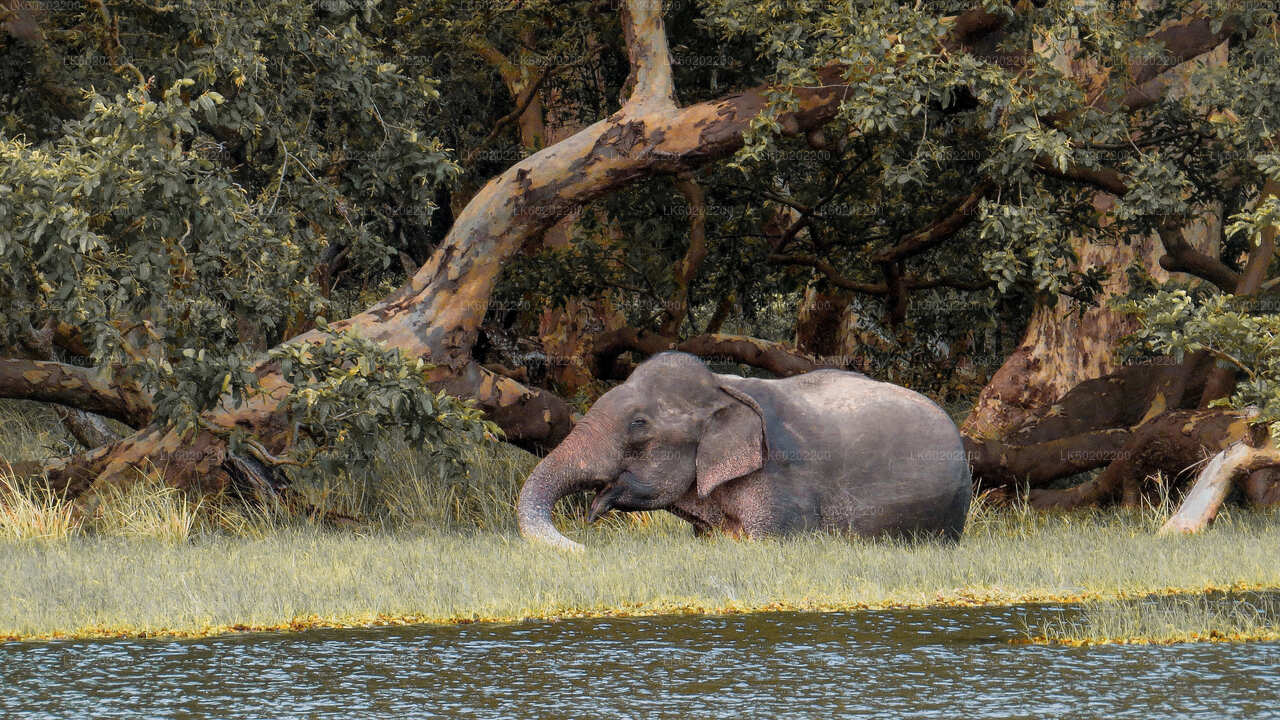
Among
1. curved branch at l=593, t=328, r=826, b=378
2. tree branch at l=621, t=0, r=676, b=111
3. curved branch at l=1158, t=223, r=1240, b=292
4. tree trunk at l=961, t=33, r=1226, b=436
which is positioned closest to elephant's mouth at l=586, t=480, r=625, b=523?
tree branch at l=621, t=0, r=676, b=111

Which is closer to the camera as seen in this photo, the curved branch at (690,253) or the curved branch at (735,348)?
the curved branch at (690,253)

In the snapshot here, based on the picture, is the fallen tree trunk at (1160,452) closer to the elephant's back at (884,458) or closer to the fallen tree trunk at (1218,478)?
the fallen tree trunk at (1218,478)

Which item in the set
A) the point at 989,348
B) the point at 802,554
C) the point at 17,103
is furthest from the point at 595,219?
the point at 802,554

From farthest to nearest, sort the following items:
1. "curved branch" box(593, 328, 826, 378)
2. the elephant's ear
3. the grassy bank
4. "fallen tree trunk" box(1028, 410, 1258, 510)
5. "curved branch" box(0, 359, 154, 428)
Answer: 1. "curved branch" box(593, 328, 826, 378)
2. "curved branch" box(0, 359, 154, 428)
3. "fallen tree trunk" box(1028, 410, 1258, 510)
4. the elephant's ear
5. the grassy bank

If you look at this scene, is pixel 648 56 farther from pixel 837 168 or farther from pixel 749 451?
pixel 749 451

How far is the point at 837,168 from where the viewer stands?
18.2 metres

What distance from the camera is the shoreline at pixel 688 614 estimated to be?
7.93m

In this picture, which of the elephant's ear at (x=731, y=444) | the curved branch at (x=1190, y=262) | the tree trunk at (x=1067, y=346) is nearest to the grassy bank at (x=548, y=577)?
the elephant's ear at (x=731, y=444)

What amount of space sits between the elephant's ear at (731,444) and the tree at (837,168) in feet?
9.23

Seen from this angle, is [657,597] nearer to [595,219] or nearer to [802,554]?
[802,554]

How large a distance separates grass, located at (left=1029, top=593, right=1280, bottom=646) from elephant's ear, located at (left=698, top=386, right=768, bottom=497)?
2967mm

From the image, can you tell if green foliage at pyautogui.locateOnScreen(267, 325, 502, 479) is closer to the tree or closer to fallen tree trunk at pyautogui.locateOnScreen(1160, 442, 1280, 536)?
the tree

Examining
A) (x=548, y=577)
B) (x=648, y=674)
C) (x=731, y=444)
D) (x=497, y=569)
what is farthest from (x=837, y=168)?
(x=648, y=674)

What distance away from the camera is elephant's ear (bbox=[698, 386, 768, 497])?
1105 centimetres
